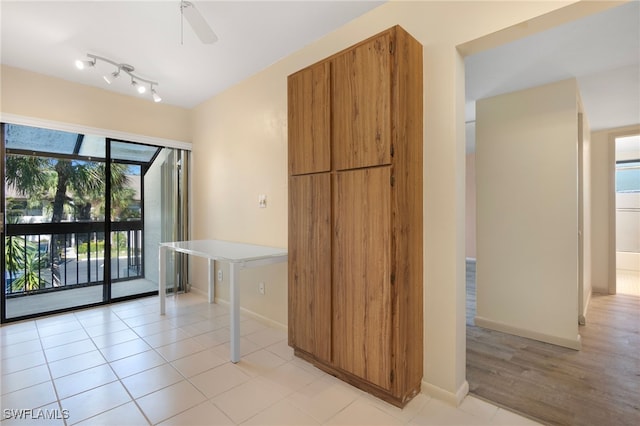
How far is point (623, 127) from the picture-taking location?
4402 mm

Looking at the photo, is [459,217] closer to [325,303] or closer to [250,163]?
[325,303]

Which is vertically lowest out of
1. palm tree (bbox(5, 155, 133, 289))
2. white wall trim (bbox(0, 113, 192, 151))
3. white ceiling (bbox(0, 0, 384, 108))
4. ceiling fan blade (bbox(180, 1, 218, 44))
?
palm tree (bbox(5, 155, 133, 289))

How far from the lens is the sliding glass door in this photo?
3314mm

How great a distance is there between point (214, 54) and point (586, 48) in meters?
3.17

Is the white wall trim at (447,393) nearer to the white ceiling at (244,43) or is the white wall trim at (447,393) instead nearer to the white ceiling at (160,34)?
the white ceiling at (244,43)

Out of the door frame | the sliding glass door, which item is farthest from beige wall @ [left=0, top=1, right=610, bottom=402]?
the door frame

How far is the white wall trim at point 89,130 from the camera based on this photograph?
10.3 ft

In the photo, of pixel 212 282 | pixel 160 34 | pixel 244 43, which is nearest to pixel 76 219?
pixel 212 282

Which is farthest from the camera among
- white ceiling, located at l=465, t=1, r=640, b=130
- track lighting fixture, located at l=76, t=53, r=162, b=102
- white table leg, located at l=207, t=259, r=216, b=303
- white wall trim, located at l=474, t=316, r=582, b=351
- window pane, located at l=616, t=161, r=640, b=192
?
window pane, located at l=616, t=161, r=640, b=192

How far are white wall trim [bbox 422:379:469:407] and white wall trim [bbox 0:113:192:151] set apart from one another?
4.18m

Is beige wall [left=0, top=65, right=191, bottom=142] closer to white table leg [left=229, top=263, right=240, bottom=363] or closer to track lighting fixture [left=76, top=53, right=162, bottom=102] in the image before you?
track lighting fixture [left=76, top=53, right=162, bottom=102]

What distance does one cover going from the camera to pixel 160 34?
99.9 inches

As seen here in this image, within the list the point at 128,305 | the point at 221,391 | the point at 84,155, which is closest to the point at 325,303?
the point at 221,391

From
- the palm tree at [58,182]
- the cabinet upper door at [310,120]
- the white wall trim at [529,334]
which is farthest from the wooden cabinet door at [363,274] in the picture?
the palm tree at [58,182]
